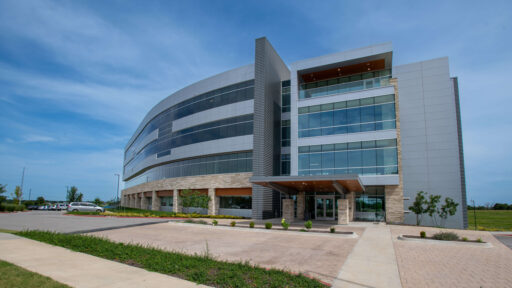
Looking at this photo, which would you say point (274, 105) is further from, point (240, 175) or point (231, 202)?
point (231, 202)

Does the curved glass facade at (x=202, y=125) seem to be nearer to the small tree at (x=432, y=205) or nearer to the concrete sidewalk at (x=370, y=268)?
the small tree at (x=432, y=205)

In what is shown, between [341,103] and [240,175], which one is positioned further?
[240,175]

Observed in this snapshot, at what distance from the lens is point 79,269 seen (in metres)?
8.79

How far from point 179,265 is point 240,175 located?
1019 inches

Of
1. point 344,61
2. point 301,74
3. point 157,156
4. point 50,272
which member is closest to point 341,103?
point 344,61

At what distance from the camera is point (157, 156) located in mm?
49406

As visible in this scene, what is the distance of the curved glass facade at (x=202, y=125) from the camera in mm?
35656

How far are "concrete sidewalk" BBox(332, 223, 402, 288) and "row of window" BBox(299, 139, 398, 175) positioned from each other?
13.2m

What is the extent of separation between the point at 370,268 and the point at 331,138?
20.1 meters

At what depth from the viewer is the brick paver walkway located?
8586mm

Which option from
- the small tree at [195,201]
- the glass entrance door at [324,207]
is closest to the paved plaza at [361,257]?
the glass entrance door at [324,207]

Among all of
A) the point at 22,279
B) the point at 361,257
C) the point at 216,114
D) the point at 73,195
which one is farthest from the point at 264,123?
the point at 73,195

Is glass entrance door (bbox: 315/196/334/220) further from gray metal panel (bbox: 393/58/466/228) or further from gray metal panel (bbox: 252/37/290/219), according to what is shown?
gray metal panel (bbox: 393/58/466/228)

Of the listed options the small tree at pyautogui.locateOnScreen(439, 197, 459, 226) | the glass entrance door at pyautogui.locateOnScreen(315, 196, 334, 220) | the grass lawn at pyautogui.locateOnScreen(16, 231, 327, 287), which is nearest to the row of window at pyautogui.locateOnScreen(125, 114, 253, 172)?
the glass entrance door at pyautogui.locateOnScreen(315, 196, 334, 220)
